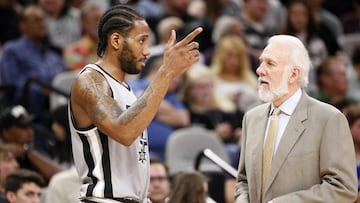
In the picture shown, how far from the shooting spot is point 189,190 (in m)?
8.95

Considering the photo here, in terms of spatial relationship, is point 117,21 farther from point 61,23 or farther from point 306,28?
point 306,28

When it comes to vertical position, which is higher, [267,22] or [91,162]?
[267,22]

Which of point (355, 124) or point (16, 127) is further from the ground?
point (16, 127)

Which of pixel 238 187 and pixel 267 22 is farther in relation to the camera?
pixel 267 22

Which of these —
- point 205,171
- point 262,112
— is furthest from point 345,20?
point 262,112

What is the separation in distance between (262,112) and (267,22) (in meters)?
8.69

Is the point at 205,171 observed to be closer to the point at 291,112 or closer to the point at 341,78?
the point at 341,78

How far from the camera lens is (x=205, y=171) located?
10977mm

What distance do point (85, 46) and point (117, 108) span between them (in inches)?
273

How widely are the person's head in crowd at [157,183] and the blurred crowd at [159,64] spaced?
24cm

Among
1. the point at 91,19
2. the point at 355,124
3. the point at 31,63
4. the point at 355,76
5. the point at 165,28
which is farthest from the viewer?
the point at 355,76

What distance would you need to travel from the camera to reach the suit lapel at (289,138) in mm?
6348

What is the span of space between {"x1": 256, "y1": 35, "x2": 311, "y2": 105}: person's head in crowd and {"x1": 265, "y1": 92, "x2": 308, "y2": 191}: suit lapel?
14 centimetres

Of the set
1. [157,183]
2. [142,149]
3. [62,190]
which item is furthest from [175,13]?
[142,149]
